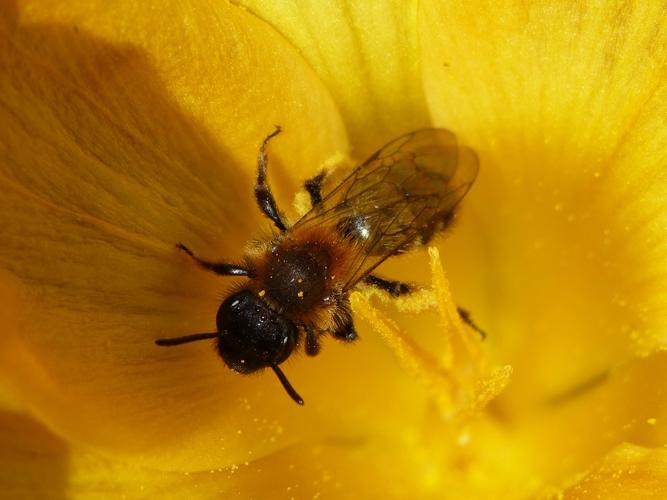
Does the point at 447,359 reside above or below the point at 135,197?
below

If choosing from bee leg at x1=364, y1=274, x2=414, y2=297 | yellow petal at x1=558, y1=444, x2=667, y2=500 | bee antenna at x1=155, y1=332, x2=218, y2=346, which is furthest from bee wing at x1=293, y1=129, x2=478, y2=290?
yellow petal at x1=558, y1=444, x2=667, y2=500

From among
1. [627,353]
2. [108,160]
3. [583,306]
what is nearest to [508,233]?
[583,306]

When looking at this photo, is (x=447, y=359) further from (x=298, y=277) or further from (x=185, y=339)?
(x=185, y=339)

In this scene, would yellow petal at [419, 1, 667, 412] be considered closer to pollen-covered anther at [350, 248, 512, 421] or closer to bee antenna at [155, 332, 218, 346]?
pollen-covered anther at [350, 248, 512, 421]

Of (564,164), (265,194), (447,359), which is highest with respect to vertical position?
(564,164)

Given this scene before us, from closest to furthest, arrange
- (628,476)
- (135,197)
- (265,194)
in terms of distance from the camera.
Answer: (628,476)
(135,197)
(265,194)

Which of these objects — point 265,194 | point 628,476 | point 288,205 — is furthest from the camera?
point 288,205

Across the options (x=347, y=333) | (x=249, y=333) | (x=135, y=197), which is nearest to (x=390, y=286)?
(x=347, y=333)

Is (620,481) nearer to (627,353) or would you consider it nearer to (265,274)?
(627,353)
